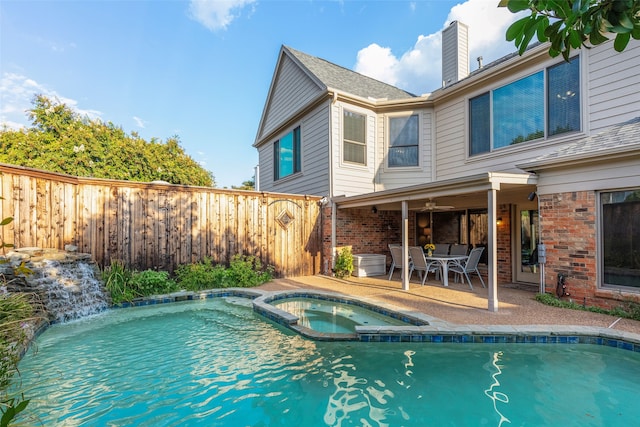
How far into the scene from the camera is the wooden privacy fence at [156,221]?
18.5 feet

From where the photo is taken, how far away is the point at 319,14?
1188 cm

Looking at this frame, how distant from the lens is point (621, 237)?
16.3 ft

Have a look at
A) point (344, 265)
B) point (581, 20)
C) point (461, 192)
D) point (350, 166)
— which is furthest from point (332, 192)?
point (581, 20)

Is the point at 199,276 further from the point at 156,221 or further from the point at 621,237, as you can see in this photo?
the point at 621,237

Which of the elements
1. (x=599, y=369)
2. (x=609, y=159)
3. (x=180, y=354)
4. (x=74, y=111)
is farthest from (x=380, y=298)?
(x=74, y=111)

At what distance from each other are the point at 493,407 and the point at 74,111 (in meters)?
19.4

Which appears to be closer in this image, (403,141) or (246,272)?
(246,272)

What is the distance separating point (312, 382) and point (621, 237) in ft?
17.7

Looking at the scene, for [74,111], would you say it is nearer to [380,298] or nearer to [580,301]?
[380,298]

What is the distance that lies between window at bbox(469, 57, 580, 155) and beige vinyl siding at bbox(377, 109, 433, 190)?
4.01 feet

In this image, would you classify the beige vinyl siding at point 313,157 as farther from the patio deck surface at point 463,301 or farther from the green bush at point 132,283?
the green bush at point 132,283

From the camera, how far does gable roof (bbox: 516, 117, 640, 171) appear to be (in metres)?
4.71

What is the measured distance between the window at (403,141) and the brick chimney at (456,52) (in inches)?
73.5

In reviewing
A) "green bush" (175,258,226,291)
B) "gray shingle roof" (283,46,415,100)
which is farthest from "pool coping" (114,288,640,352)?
"gray shingle roof" (283,46,415,100)
